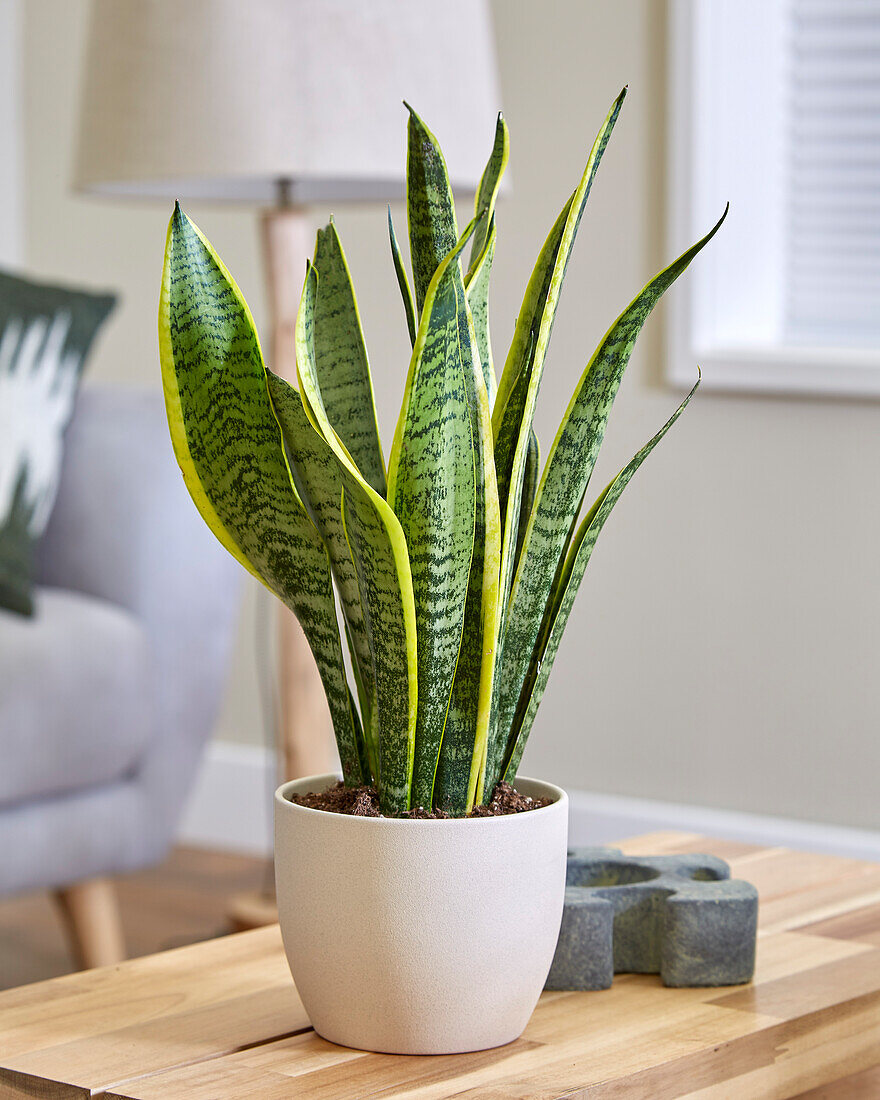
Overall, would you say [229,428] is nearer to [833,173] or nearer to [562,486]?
[562,486]

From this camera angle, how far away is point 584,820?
2.38 m

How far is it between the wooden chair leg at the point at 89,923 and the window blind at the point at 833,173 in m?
1.25

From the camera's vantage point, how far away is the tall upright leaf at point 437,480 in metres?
0.70

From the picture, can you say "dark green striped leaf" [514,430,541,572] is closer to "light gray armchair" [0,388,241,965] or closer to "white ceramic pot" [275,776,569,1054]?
"white ceramic pot" [275,776,569,1054]

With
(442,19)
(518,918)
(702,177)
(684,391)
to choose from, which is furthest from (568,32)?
(518,918)

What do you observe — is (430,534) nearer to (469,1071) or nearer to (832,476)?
(469,1071)

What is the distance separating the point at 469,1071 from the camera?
729mm

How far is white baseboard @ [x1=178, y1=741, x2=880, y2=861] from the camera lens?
2158 mm

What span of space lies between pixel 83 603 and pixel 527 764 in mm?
847

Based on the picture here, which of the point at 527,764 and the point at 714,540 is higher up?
the point at 714,540

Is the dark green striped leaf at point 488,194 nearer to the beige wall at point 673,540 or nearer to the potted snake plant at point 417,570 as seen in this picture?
the potted snake plant at point 417,570

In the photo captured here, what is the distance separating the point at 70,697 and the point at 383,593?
45.6 inches

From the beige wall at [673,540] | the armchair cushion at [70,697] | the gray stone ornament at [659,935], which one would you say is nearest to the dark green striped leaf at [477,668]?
the gray stone ornament at [659,935]

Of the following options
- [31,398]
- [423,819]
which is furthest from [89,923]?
[423,819]
